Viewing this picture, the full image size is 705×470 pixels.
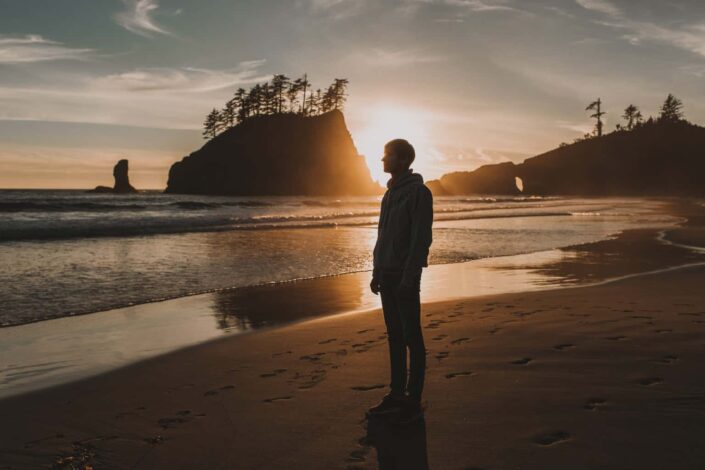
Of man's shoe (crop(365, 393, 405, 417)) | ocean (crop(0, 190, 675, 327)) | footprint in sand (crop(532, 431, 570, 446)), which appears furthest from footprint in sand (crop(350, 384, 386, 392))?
ocean (crop(0, 190, 675, 327))

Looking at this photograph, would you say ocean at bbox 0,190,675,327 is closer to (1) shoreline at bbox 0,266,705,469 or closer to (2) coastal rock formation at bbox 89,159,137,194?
(1) shoreline at bbox 0,266,705,469

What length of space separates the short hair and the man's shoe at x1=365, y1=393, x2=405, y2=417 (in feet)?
6.70

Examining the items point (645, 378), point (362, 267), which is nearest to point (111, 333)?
point (645, 378)

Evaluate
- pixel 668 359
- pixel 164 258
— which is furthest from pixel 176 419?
pixel 164 258

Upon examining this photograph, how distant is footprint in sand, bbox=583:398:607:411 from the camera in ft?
13.7

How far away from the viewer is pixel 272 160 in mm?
109812

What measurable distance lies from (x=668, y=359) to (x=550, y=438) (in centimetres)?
243

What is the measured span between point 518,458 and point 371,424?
48.6 inches

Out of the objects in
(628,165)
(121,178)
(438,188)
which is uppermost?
(121,178)

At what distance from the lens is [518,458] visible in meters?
3.43

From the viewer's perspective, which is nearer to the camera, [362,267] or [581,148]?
[362,267]

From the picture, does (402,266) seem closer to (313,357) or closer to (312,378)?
(312,378)

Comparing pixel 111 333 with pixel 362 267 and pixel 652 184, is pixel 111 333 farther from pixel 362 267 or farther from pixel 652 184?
pixel 652 184

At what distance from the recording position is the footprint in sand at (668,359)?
5.19 meters
